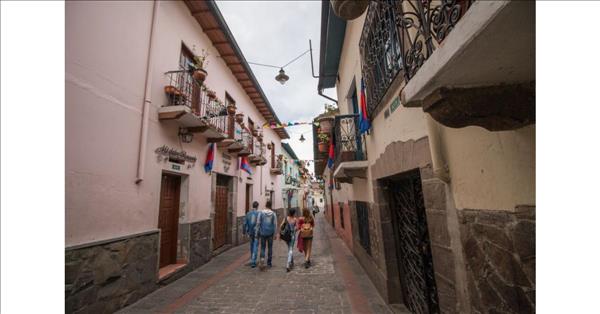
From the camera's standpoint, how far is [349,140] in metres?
6.27

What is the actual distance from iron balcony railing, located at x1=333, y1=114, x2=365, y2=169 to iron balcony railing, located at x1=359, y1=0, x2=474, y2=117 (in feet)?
4.36

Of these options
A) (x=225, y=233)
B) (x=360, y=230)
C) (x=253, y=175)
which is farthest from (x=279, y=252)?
(x=253, y=175)

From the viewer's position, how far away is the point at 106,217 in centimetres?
414

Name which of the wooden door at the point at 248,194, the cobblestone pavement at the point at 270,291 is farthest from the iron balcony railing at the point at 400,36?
the wooden door at the point at 248,194

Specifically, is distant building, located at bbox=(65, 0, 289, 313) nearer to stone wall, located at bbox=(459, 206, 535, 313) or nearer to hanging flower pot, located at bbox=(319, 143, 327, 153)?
hanging flower pot, located at bbox=(319, 143, 327, 153)

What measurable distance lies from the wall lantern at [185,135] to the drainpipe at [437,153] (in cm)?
576

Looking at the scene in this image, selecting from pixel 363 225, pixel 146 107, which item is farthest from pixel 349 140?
pixel 146 107

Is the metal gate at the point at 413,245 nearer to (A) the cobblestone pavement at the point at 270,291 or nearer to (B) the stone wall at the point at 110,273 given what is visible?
(A) the cobblestone pavement at the point at 270,291

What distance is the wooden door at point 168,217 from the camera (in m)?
6.05

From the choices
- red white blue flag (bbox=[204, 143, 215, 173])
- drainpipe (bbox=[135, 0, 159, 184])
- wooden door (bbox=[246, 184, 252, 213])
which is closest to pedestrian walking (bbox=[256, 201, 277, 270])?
red white blue flag (bbox=[204, 143, 215, 173])

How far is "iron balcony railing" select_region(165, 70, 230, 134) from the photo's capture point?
591cm

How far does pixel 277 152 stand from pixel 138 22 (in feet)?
46.3

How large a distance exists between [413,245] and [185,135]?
571 centimetres

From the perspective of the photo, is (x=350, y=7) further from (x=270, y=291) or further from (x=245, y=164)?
(x=245, y=164)
